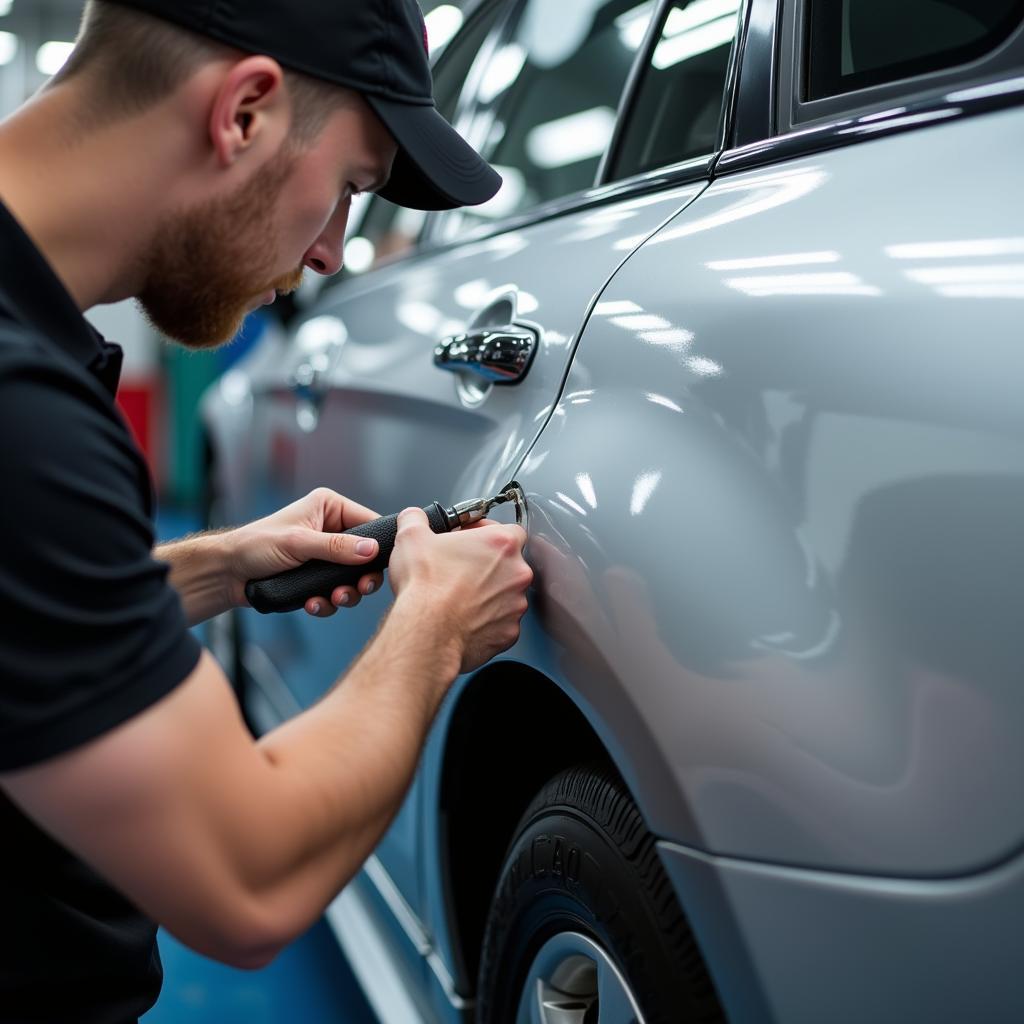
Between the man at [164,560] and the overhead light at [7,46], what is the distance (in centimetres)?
1253

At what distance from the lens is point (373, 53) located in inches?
37.1

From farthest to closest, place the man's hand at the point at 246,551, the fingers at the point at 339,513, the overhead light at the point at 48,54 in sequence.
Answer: the overhead light at the point at 48,54 < the fingers at the point at 339,513 < the man's hand at the point at 246,551

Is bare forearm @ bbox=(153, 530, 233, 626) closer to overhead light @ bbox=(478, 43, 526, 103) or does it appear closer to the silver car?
the silver car

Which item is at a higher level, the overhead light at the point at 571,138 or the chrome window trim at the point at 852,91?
the chrome window trim at the point at 852,91

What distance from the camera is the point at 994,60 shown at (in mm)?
870

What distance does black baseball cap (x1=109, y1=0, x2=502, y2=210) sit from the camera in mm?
868

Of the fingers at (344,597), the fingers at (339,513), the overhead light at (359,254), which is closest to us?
the fingers at (344,597)

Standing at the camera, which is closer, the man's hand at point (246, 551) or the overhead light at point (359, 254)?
the man's hand at point (246, 551)

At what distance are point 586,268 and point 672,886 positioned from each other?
594 mm

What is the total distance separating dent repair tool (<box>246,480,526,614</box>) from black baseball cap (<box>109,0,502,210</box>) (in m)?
0.31

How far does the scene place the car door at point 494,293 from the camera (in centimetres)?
112

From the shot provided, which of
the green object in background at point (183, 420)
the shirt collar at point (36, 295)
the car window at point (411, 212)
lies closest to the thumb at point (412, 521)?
the shirt collar at point (36, 295)

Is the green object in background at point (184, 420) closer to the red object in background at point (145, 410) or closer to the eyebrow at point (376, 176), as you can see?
the red object in background at point (145, 410)

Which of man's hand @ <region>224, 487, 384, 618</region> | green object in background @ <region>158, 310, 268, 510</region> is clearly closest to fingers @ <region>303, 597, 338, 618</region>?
man's hand @ <region>224, 487, 384, 618</region>
